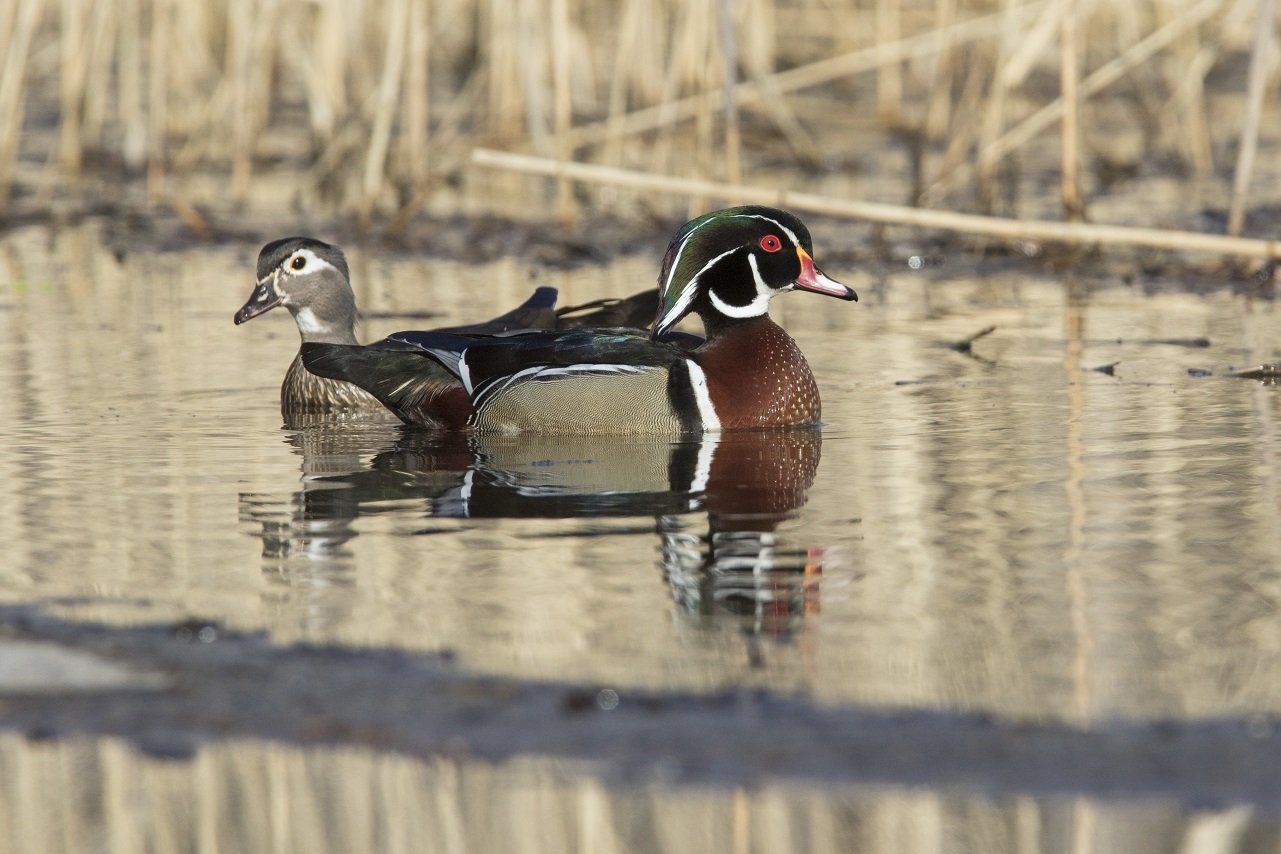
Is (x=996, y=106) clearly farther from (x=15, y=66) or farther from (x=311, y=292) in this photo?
(x=15, y=66)

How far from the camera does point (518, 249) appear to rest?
13578 mm

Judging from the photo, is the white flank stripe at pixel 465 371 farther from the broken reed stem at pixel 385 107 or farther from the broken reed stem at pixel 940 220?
the broken reed stem at pixel 385 107

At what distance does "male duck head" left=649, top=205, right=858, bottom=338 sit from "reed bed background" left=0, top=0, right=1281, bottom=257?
238 cm

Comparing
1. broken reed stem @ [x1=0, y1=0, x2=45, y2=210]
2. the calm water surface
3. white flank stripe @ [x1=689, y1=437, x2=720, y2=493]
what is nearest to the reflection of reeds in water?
the calm water surface

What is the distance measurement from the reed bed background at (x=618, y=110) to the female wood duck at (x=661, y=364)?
7.91ft

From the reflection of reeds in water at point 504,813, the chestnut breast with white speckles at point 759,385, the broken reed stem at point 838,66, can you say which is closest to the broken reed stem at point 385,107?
the broken reed stem at point 838,66

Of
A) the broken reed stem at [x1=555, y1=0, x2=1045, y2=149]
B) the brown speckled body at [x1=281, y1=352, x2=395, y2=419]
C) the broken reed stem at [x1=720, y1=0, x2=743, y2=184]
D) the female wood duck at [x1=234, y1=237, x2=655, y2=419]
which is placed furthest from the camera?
the broken reed stem at [x1=555, y1=0, x2=1045, y2=149]

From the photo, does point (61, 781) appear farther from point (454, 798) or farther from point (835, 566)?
point (835, 566)

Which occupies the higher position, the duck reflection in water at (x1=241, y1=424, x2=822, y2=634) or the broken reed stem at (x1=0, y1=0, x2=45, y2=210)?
the broken reed stem at (x1=0, y1=0, x2=45, y2=210)

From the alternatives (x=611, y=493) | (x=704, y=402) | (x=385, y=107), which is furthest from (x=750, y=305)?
(x=385, y=107)

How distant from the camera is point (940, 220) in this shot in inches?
376

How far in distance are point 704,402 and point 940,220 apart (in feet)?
7.87

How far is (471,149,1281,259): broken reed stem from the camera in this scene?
29.8 ft

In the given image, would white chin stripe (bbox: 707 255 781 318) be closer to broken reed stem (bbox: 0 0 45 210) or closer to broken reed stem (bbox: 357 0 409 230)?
broken reed stem (bbox: 357 0 409 230)
